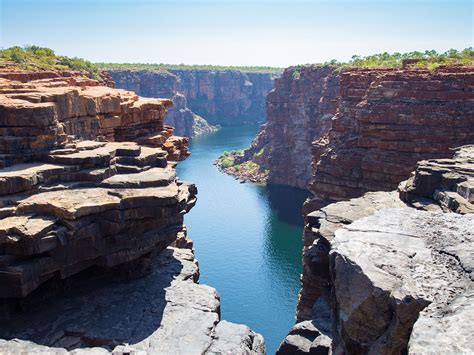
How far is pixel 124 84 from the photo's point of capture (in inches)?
5664

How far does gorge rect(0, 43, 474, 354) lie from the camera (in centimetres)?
1344

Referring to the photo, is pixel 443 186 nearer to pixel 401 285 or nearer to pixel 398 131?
pixel 401 285

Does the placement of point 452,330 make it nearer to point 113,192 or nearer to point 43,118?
point 113,192

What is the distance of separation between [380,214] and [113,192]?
419 inches

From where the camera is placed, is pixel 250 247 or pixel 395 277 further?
pixel 250 247

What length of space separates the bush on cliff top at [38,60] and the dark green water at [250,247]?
24554 mm

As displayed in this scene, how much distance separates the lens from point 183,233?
100ft

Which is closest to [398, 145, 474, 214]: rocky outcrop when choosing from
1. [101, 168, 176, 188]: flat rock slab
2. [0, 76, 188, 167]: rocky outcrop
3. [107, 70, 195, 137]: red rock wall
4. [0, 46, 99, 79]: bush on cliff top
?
[101, 168, 176, 188]: flat rock slab

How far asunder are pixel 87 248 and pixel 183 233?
1197 cm

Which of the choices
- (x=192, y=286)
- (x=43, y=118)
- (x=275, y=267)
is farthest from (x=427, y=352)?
(x=275, y=267)

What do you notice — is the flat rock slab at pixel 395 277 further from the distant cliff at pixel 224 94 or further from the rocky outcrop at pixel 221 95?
the rocky outcrop at pixel 221 95

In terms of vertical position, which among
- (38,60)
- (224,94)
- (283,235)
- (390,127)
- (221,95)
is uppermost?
(38,60)

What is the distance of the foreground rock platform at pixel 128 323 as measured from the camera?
16.9 meters

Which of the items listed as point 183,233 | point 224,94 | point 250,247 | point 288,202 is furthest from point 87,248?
point 224,94
